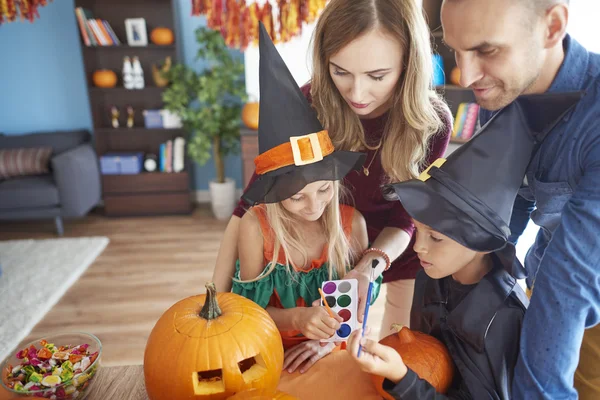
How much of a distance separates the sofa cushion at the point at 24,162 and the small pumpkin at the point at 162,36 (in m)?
1.48

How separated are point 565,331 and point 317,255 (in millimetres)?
638

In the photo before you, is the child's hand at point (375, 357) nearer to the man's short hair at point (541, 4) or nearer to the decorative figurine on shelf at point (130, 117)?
the man's short hair at point (541, 4)

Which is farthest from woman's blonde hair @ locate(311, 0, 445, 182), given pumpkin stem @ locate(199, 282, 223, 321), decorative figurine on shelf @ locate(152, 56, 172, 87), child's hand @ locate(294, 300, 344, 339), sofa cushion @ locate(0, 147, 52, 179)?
sofa cushion @ locate(0, 147, 52, 179)

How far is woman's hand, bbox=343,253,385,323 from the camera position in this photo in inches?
42.1

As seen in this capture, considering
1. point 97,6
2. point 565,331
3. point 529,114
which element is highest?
point 97,6

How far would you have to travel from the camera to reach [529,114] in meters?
0.83

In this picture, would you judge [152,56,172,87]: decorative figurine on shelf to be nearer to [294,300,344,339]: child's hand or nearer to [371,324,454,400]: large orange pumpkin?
[294,300,344,339]: child's hand

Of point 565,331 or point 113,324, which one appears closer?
point 565,331

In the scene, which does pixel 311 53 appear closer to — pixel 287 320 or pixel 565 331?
pixel 287 320

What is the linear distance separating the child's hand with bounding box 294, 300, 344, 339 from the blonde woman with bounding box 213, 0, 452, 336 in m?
0.11

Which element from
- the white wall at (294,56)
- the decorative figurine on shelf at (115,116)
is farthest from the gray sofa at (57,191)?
the white wall at (294,56)

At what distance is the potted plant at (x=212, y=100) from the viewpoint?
3893mm

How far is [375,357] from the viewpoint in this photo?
0.76 metres

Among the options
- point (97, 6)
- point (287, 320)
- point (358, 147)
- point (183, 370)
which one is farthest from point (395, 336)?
point (97, 6)
